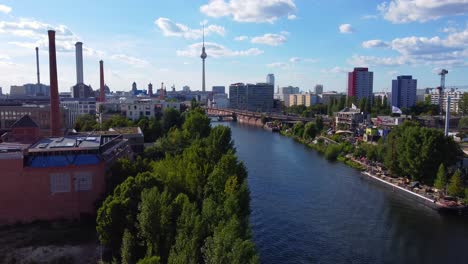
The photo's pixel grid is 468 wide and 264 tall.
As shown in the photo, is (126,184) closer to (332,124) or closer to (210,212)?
(210,212)

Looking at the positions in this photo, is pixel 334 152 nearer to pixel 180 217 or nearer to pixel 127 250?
pixel 180 217

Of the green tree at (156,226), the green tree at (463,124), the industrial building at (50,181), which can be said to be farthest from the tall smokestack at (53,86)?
the green tree at (463,124)

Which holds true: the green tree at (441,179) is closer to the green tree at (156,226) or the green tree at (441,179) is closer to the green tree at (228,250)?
the green tree at (228,250)

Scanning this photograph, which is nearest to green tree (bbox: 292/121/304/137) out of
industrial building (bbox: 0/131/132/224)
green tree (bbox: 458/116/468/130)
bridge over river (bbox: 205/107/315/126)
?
bridge over river (bbox: 205/107/315/126)

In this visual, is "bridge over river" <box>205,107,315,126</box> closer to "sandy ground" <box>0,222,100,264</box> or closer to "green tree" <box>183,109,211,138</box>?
"green tree" <box>183,109,211,138</box>

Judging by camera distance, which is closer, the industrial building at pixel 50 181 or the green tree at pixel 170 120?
the industrial building at pixel 50 181

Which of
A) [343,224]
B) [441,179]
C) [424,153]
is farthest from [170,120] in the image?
[441,179]
